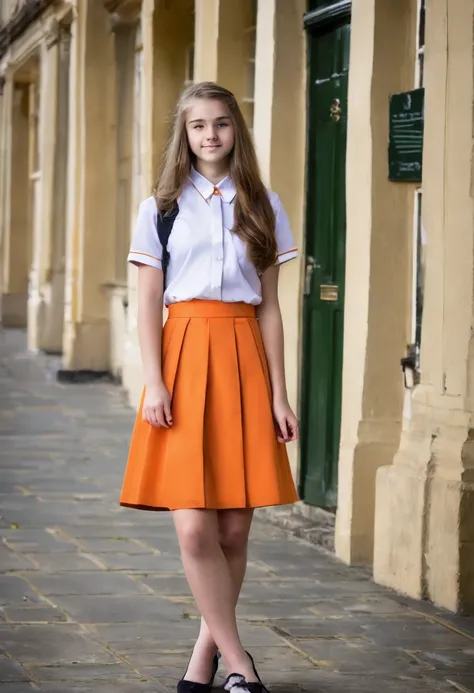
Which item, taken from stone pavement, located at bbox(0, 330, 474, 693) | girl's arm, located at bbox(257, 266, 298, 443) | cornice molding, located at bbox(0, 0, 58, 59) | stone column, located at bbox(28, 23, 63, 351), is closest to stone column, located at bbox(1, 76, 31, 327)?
cornice molding, located at bbox(0, 0, 58, 59)

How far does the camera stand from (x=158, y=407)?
4.82 metres

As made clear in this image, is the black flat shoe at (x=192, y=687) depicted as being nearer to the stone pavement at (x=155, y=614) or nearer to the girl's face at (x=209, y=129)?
the stone pavement at (x=155, y=614)

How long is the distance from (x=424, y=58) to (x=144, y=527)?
308cm

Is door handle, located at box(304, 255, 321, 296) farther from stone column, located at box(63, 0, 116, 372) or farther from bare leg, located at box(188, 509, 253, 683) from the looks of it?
stone column, located at box(63, 0, 116, 372)

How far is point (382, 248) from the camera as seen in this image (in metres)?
7.45

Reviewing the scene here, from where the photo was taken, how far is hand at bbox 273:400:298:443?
4.97m

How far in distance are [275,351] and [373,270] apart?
8.10 ft

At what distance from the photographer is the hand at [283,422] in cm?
497

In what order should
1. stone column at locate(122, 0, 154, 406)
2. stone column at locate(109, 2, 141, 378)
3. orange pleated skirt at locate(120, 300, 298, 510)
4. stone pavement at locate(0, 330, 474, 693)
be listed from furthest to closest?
stone column at locate(109, 2, 141, 378)
stone column at locate(122, 0, 154, 406)
stone pavement at locate(0, 330, 474, 693)
orange pleated skirt at locate(120, 300, 298, 510)

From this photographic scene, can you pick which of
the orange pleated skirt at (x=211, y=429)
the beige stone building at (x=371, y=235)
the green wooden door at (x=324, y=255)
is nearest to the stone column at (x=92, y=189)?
the beige stone building at (x=371, y=235)

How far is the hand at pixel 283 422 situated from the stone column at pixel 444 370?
1.67 metres

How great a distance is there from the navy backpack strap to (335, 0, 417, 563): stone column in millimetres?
2615

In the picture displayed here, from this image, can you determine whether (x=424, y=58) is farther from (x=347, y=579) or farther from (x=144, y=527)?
(x=144, y=527)

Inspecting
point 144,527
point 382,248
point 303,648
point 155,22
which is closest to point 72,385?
point 155,22
